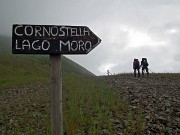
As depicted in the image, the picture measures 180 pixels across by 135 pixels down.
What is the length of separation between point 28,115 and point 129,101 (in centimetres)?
510

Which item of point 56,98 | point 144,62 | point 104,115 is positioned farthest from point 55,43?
point 144,62

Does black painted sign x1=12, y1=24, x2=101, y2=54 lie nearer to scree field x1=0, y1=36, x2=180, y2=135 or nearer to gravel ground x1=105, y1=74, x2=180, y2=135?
scree field x1=0, y1=36, x2=180, y2=135

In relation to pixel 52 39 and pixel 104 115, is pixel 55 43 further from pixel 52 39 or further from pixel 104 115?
pixel 104 115

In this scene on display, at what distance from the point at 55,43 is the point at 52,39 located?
0.10 meters

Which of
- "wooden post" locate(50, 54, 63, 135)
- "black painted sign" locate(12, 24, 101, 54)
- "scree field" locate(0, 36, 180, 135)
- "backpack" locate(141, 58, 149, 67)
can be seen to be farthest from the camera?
"backpack" locate(141, 58, 149, 67)

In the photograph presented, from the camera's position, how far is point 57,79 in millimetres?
7086

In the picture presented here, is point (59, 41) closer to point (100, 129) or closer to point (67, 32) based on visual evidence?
point (67, 32)

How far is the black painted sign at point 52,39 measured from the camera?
670 cm

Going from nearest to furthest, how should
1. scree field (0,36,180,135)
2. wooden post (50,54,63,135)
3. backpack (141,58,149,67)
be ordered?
1. wooden post (50,54,63,135)
2. scree field (0,36,180,135)
3. backpack (141,58,149,67)

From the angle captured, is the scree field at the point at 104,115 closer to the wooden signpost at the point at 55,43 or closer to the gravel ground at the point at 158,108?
the gravel ground at the point at 158,108

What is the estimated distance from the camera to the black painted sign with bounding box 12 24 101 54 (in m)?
6.70

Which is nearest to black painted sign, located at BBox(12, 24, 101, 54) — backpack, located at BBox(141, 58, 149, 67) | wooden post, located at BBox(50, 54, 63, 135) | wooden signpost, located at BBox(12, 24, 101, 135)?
wooden signpost, located at BBox(12, 24, 101, 135)

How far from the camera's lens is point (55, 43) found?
682 centimetres

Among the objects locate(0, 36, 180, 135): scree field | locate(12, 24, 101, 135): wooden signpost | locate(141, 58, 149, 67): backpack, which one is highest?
locate(141, 58, 149, 67): backpack
